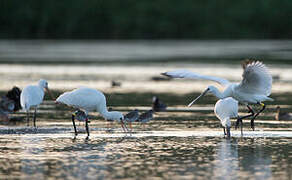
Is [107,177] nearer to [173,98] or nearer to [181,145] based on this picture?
[181,145]

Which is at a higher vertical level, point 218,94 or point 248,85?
point 248,85

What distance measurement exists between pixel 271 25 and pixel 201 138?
83.1 m

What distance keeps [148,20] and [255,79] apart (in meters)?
81.3

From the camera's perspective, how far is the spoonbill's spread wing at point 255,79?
15883mm

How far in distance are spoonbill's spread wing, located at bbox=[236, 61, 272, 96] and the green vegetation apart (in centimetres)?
7593

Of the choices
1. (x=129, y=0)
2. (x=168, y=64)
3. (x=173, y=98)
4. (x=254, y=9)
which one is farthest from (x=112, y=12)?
(x=173, y=98)

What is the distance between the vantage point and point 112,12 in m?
101

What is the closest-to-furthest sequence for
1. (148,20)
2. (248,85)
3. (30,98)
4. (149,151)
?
(149,151)
(248,85)
(30,98)
(148,20)

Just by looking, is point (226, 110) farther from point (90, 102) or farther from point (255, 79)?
point (90, 102)

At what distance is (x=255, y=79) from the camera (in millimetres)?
16562

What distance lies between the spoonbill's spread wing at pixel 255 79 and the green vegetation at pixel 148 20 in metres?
75.9

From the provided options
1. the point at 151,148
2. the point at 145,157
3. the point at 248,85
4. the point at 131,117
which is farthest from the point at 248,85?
the point at 145,157

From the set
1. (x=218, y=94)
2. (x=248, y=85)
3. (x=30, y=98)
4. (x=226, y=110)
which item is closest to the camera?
(x=226, y=110)

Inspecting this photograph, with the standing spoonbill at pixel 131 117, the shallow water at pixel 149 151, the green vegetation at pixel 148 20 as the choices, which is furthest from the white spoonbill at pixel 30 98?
the green vegetation at pixel 148 20
